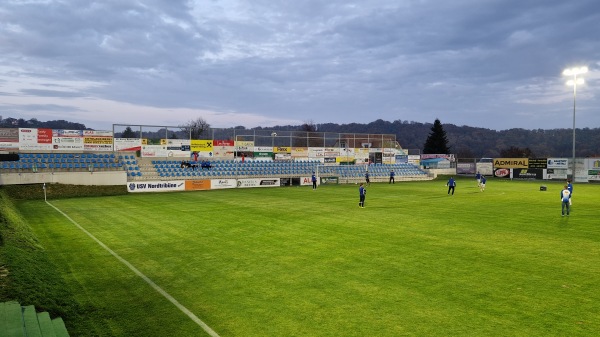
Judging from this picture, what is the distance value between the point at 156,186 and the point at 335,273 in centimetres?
3210

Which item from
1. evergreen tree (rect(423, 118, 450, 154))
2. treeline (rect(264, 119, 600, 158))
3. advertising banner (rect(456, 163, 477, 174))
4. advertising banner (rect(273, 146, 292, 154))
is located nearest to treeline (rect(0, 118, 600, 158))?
treeline (rect(264, 119, 600, 158))

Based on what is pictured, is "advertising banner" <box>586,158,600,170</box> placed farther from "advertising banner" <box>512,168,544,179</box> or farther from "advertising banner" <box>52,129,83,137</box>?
"advertising banner" <box>52,129,83,137</box>

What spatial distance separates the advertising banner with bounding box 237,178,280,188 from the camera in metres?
44.9

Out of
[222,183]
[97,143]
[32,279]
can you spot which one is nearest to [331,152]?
[222,183]

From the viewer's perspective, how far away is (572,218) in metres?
20.8

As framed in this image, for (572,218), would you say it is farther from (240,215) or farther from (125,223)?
(125,223)

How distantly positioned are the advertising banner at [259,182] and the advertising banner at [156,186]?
6778mm

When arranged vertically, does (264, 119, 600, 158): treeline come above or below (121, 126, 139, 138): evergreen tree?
above

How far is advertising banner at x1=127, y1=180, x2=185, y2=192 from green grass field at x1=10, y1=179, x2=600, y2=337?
55.3 feet

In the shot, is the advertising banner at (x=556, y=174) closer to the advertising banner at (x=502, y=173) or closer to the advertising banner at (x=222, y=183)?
the advertising banner at (x=502, y=173)

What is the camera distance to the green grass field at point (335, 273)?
780 centimetres

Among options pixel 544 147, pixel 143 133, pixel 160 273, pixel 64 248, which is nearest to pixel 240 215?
pixel 64 248

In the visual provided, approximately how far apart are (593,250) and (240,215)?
16091 mm

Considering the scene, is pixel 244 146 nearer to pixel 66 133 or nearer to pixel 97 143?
pixel 97 143
